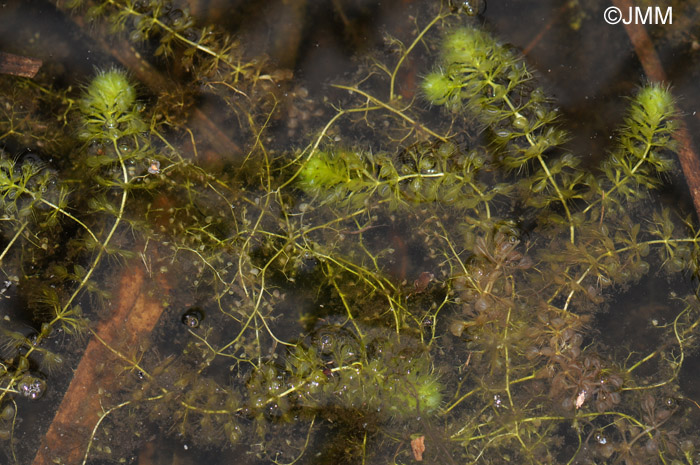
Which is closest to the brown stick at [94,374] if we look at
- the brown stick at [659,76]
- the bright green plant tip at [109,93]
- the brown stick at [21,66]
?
the bright green plant tip at [109,93]

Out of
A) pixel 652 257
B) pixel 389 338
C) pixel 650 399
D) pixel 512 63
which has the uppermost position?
pixel 512 63

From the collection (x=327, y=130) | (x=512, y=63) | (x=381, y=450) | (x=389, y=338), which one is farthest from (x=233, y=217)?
(x=512, y=63)

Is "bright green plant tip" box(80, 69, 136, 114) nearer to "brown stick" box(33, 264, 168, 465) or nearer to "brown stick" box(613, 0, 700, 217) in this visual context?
"brown stick" box(33, 264, 168, 465)

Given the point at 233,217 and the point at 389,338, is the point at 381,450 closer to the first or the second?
the point at 389,338

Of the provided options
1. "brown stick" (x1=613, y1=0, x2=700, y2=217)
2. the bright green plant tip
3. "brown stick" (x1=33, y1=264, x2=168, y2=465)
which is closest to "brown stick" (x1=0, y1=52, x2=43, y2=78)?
the bright green plant tip

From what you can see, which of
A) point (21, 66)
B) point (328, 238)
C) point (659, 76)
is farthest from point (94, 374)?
point (659, 76)

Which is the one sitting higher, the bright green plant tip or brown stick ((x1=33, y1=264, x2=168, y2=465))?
the bright green plant tip
